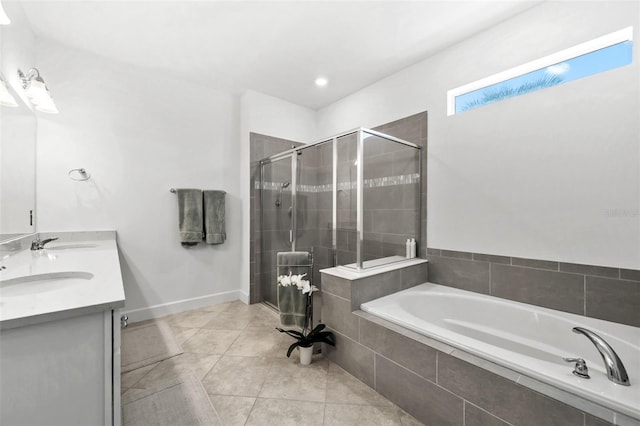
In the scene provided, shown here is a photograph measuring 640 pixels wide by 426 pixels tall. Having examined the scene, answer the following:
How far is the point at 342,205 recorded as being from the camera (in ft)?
7.69

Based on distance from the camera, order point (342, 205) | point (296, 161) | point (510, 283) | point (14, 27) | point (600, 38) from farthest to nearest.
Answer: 1. point (296, 161)
2. point (342, 205)
3. point (510, 283)
4. point (14, 27)
5. point (600, 38)

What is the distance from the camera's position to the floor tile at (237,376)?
1.65 meters

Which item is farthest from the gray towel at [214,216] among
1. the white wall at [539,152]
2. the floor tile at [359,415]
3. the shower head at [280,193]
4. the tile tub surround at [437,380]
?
the white wall at [539,152]

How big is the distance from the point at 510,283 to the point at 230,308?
110 inches

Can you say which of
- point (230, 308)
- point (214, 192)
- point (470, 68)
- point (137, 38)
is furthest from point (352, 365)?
point (137, 38)

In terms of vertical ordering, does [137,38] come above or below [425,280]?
above

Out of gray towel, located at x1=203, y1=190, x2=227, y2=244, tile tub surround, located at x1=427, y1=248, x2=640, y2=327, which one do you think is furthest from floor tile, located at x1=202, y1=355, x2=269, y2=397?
tile tub surround, located at x1=427, y1=248, x2=640, y2=327

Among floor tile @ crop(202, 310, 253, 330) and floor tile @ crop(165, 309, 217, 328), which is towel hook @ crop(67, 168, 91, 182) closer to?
floor tile @ crop(165, 309, 217, 328)

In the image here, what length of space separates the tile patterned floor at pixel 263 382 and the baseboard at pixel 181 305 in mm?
414

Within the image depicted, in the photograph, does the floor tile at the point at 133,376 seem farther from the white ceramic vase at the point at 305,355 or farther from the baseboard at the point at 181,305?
the white ceramic vase at the point at 305,355

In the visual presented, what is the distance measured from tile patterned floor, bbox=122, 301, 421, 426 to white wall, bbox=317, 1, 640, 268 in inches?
58.4

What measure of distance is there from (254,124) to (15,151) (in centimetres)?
202

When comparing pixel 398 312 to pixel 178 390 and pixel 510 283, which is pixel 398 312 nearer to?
pixel 510 283

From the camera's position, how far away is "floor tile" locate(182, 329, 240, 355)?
6.95ft
